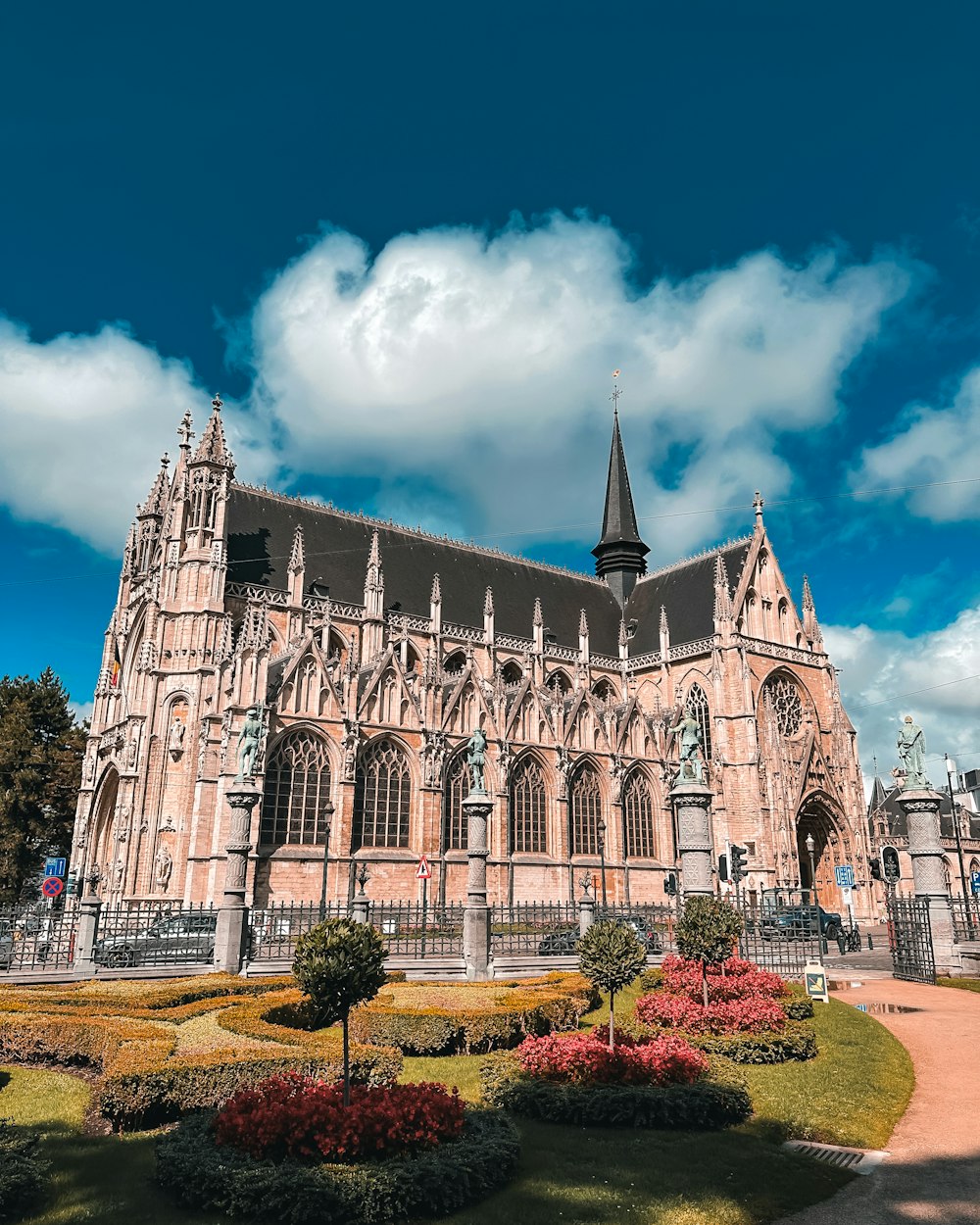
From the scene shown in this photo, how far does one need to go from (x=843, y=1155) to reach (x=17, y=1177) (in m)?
6.56

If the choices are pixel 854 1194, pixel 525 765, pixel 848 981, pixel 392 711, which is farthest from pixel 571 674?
pixel 854 1194

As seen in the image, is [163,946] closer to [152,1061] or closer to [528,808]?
[152,1061]

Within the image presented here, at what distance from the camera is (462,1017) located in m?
12.4

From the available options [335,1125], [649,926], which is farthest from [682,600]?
[335,1125]

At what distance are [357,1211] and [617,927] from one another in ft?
19.2

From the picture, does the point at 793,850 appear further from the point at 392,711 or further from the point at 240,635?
the point at 240,635

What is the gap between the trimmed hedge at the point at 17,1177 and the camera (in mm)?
6016

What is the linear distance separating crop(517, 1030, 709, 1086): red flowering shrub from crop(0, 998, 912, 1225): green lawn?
76 cm

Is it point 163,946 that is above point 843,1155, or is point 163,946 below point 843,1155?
above

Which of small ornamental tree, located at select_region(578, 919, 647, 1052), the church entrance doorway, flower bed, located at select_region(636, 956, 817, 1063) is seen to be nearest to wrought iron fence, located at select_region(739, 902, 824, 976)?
flower bed, located at select_region(636, 956, 817, 1063)

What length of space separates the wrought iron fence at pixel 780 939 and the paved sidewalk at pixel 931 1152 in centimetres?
498

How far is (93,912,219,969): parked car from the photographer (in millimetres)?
19844

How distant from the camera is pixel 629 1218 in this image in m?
6.11

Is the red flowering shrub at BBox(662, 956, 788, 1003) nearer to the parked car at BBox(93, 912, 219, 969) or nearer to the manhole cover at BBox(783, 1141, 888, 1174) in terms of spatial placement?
the manhole cover at BBox(783, 1141, 888, 1174)
